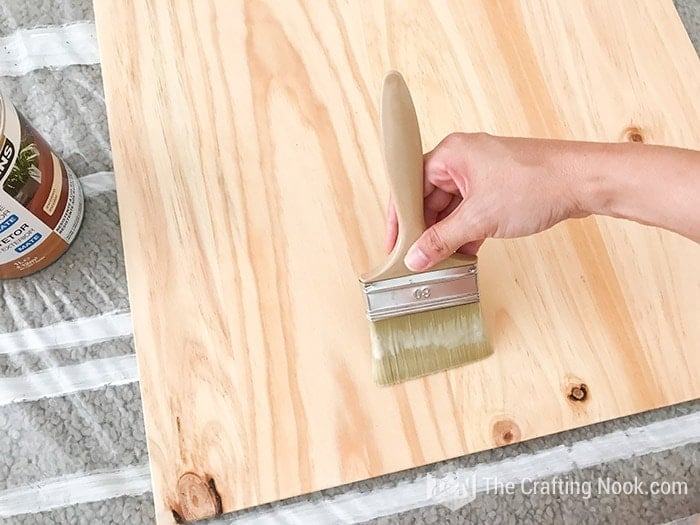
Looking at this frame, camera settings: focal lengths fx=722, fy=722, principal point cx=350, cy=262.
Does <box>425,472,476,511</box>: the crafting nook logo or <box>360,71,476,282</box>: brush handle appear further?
<box>425,472,476,511</box>: the crafting nook logo

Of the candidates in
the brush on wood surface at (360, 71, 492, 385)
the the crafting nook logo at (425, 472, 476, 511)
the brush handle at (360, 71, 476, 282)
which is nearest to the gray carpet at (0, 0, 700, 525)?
the the crafting nook logo at (425, 472, 476, 511)

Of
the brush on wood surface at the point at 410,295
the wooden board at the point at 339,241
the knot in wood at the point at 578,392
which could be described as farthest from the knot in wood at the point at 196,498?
the knot in wood at the point at 578,392

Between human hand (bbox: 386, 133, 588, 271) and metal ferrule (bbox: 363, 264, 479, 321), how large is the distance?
2 centimetres

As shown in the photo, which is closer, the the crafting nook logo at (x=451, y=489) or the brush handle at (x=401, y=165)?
the brush handle at (x=401, y=165)

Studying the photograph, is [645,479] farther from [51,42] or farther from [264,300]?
[51,42]

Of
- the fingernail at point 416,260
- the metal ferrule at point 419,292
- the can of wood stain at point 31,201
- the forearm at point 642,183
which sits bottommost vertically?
the metal ferrule at point 419,292

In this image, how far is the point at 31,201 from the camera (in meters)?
0.61

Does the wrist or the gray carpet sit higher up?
the wrist

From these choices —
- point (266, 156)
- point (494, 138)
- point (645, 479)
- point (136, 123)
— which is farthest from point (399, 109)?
point (645, 479)

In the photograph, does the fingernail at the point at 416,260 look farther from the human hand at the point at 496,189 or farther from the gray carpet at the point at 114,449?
the gray carpet at the point at 114,449

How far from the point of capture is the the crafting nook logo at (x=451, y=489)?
66 cm

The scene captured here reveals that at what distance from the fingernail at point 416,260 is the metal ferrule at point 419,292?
10 millimetres

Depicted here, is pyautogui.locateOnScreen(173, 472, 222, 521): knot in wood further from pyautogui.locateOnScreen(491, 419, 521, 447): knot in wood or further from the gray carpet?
pyautogui.locateOnScreen(491, 419, 521, 447): knot in wood

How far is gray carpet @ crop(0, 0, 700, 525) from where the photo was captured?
66cm
